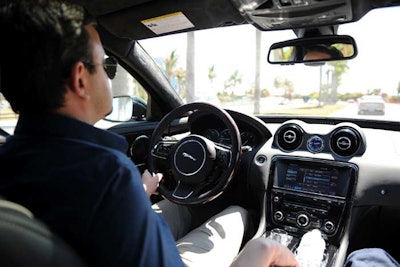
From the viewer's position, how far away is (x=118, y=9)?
8.68 feet

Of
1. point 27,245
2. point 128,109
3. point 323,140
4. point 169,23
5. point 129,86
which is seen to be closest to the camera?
point 27,245

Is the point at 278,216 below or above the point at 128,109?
below

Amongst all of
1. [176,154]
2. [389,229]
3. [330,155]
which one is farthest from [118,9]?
[389,229]

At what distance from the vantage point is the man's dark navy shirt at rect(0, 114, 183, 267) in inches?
36.4

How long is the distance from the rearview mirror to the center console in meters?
0.67

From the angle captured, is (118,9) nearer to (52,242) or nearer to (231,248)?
(231,248)

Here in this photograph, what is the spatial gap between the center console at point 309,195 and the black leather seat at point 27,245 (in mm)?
1861

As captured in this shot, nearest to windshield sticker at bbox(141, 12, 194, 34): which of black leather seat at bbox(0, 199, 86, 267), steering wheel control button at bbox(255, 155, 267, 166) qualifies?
steering wheel control button at bbox(255, 155, 267, 166)

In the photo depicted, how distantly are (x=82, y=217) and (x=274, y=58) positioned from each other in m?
2.22

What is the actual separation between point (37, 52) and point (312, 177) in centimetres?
195

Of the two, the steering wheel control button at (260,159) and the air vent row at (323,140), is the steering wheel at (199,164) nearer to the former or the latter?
the steering wheel control button at (260,159)

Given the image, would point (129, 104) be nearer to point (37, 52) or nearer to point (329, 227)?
point (329, 227)

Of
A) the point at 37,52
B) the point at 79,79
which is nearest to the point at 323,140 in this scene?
the point at 79,79

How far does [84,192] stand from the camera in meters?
0.93
